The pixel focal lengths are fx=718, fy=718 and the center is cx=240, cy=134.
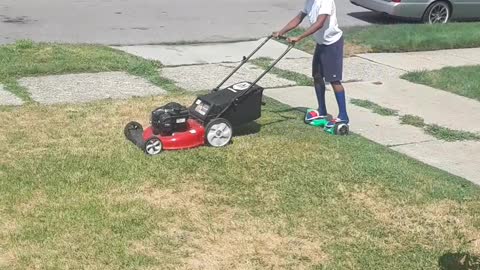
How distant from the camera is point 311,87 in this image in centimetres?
867

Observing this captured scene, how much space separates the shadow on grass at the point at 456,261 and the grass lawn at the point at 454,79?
4474 mm

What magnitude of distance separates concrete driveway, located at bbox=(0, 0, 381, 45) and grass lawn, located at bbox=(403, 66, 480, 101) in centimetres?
353

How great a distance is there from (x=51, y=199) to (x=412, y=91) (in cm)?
517

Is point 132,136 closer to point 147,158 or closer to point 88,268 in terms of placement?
point 147,158

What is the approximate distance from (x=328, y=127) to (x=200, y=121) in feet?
4.39

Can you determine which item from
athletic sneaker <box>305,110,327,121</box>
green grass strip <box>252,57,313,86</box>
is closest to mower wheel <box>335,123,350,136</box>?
athletic sneaker <box>305,110,327,121</box>

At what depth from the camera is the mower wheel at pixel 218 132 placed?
237 inches

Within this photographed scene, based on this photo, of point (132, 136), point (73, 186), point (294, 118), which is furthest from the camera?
point (294, 118)

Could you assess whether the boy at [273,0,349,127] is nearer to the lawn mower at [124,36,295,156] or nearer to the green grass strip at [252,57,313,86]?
the lawn mower at [124,36,295,156]

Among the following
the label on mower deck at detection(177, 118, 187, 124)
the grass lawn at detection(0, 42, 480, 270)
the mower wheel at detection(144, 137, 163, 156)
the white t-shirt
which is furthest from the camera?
the white t-shirt

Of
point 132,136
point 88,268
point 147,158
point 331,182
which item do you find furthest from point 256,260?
point 132,136

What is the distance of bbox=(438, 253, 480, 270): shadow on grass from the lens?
3.68 metres

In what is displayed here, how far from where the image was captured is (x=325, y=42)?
6.61 metres

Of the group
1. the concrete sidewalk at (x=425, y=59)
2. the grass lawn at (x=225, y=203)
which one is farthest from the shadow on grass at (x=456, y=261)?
the concrete sidewalk at (x=425, y=59)
